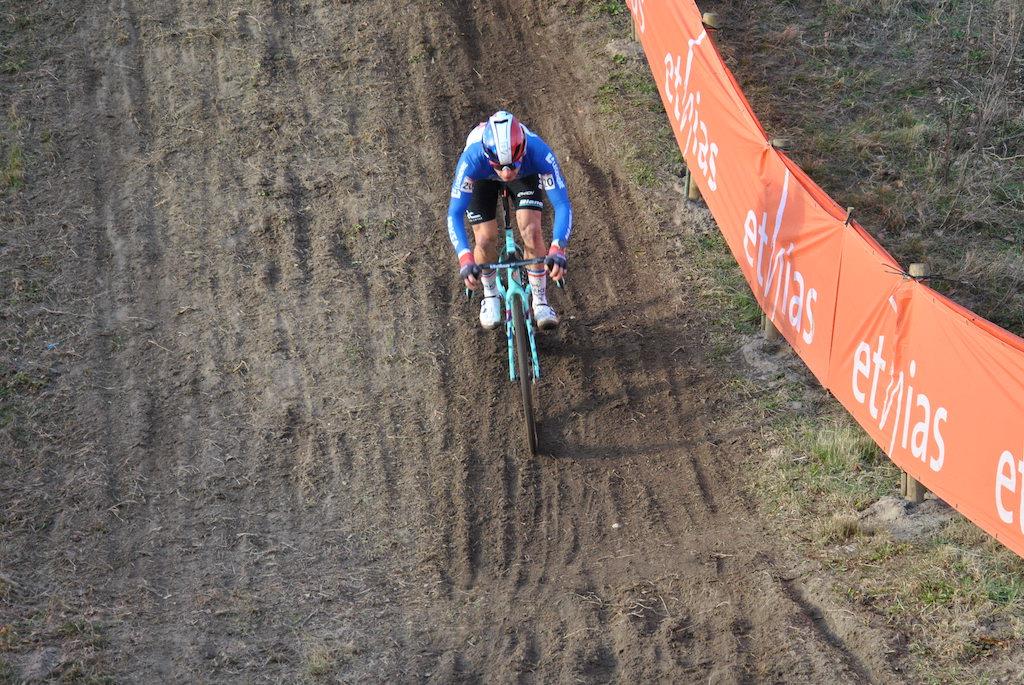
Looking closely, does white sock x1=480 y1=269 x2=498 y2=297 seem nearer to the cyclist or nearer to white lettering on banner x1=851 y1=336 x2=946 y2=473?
the cyclist

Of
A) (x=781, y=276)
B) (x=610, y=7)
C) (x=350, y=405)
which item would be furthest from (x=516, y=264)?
(x=610, y=7)

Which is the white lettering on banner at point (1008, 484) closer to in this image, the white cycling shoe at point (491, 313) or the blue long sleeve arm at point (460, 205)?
the blue long sleeve arm at point (460, 205)

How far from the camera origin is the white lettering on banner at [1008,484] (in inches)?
217

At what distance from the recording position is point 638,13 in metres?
12.2

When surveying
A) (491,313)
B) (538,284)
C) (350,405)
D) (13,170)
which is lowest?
(350,405)

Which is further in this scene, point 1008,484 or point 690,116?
point 690,116

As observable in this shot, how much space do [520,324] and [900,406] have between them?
276 cm

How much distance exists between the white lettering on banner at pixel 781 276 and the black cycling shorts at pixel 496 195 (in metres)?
1.80

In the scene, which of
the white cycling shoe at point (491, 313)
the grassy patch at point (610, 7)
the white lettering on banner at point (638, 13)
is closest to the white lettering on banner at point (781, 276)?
the white cycling shoe at point (491, 313)

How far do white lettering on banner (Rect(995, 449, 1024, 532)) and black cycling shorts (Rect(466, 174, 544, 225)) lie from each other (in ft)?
13.9

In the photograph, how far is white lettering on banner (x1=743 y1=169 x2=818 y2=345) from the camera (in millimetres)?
7883

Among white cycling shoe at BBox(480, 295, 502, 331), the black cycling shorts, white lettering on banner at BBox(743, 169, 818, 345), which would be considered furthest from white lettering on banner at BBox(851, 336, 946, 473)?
white cycling shoe at BBox(480, 295, 502, 331)

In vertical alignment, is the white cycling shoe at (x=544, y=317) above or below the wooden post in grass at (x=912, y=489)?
above

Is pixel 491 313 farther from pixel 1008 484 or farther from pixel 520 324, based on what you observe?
pixel 1008 484
